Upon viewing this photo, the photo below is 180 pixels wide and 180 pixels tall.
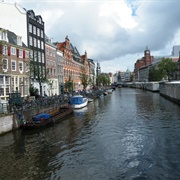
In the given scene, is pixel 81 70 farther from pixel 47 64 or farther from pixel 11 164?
pixel 11 164

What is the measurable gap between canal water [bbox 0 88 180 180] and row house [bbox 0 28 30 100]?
16.2 m

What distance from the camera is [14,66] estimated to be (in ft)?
134

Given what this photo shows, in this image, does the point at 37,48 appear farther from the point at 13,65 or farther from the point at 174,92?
the point at 174,92

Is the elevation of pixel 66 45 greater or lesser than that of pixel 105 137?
greater

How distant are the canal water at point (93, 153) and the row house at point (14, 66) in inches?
639

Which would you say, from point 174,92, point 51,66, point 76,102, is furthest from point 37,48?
point 174,92

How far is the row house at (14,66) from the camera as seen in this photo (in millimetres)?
37406

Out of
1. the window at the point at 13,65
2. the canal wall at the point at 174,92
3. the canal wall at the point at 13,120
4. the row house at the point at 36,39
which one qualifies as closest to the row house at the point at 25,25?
the row house at the point at 36,39

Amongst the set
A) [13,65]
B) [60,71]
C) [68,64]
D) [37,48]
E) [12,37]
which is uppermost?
[12,37]

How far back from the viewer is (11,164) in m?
14.3

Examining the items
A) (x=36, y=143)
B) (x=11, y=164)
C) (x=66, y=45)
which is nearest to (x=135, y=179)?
(x=11, y=164)

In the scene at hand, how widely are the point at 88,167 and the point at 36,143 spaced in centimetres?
744

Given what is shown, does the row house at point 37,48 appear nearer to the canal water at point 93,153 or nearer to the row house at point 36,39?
the row house at point 36,39

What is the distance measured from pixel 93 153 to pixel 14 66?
30.5 m
